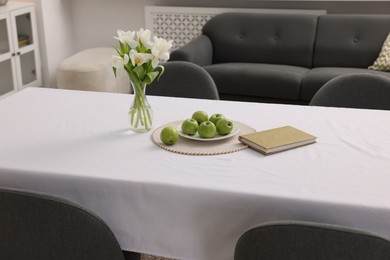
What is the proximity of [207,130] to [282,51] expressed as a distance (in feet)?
8.06

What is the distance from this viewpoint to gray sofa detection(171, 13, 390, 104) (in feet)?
11.6

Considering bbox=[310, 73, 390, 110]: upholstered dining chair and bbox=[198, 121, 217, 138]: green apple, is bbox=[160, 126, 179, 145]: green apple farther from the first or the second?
bbox=[310, 73, 390, 110]: upholstered dining chair

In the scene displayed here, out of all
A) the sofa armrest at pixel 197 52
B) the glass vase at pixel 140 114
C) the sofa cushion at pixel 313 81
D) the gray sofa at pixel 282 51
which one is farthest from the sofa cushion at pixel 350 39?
the glass vase at pixel 140 114

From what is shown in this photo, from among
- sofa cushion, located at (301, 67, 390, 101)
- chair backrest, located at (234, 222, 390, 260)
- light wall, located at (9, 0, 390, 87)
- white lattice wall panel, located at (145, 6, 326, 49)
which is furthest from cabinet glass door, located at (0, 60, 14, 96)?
chair backrest, located at (234, 222, 390, 260)

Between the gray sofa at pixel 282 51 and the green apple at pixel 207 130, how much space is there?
1.93 meters

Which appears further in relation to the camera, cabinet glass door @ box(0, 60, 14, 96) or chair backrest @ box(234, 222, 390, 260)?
cabinet glass door @ box(0, 60, 14, 96)

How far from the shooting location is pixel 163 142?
1.61 m

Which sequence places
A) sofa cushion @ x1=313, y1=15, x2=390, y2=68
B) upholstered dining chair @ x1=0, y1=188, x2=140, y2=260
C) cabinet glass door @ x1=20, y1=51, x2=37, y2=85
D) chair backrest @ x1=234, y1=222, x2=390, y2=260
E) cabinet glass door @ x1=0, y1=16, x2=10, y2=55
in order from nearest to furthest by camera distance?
chair backrest @ x1=234, y1=222, x2=390, y2=260
upholstered dining chair @ x1=0, y1=188, x2=140, y2=260
sofa cushion @ x1=313, y1=15, x2=390, y2=68
cabinet glass door @ x1=0, y1=16, x2=10, y2=55
cabinet glass door @ x1=20, y1=51, x2=37, y2=85

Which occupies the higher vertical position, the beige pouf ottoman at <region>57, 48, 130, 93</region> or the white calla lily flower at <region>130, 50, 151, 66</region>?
the white calla lily flower at <region>130, 50, 151, 66</region>

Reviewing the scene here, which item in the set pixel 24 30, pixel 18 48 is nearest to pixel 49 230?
pixel 18 48

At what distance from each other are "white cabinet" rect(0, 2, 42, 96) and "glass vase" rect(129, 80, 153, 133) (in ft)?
8.20

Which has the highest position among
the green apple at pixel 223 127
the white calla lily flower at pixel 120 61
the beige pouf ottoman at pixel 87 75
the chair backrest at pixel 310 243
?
the white calla lily flower at pixel 120 61

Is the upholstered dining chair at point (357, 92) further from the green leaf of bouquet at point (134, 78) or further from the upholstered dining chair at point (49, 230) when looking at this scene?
the upholstered dining chair at point (49, 230)

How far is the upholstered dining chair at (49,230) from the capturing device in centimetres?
118
